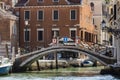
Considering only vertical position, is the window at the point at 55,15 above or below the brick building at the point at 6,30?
above

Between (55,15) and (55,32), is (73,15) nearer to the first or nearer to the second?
(55,15)

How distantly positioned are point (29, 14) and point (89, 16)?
39.5ft

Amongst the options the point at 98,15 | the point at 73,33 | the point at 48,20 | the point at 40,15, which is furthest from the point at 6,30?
the point at 98,15

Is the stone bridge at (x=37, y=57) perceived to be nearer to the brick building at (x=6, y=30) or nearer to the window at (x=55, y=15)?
the brick building at (x=6, y=30)

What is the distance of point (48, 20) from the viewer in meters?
63.4

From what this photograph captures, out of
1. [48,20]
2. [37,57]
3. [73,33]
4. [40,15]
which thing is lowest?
[37,57]

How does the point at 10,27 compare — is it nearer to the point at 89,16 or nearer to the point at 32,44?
the point at 32,44

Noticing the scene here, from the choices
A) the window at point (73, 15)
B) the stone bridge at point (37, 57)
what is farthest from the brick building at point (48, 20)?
the stone bridge at point (37, 57)

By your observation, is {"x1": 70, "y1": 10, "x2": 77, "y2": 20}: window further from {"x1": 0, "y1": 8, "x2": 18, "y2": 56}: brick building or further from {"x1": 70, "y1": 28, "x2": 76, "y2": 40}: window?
{"x1": 0, "y1": 8, "x2": 18, "y2": 56}: brick building

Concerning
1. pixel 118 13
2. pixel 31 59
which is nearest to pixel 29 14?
pixel 31 59

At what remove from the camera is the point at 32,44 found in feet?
208

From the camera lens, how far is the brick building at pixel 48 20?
62.7m

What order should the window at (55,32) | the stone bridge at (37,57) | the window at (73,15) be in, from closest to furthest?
1. the stone bridge at (37,57)
2. the window at (73,15)
3. the window at (55,32)

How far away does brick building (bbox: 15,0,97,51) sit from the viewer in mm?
62688
